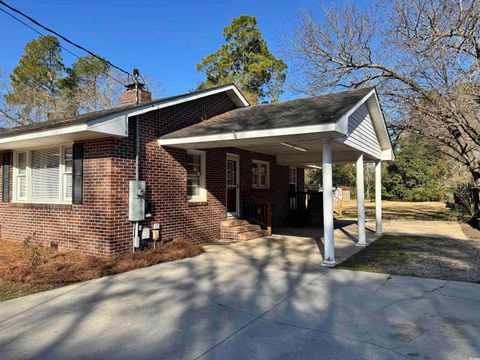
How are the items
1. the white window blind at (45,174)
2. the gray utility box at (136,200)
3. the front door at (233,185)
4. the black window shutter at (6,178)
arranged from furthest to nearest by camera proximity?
the front door at (233,185) < the black window shutter at (6,178) < the white window blind at (45,174) < the gray utility box at (136,200)

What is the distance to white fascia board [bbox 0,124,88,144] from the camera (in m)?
6.55

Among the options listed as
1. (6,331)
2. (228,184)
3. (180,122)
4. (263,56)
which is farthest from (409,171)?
(6,331)

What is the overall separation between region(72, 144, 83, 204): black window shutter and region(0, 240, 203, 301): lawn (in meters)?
1.22

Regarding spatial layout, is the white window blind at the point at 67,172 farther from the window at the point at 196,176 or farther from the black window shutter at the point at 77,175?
the window at the point at 196,176

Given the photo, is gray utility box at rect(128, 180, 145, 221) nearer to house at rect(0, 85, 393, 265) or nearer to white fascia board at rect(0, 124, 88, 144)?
house at rect(0, 85, 393, 265)

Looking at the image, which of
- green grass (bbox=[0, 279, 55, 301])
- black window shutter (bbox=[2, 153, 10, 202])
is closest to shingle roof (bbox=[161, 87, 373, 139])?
green grass (bbox=[0, 279, 55, 301])

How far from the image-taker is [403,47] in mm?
14250

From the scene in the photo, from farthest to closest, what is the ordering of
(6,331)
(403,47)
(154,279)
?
(403,47), (154,279), (6,331)

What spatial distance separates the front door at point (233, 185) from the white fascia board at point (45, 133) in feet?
17.6

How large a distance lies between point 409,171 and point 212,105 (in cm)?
3248

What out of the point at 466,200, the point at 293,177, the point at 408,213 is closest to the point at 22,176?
the point at 293,177

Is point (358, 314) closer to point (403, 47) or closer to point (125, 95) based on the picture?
point (125, 95)

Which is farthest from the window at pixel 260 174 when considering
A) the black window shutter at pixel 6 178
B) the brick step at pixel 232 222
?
the black window shutter at pixel 6 178

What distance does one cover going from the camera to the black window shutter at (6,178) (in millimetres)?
9500
